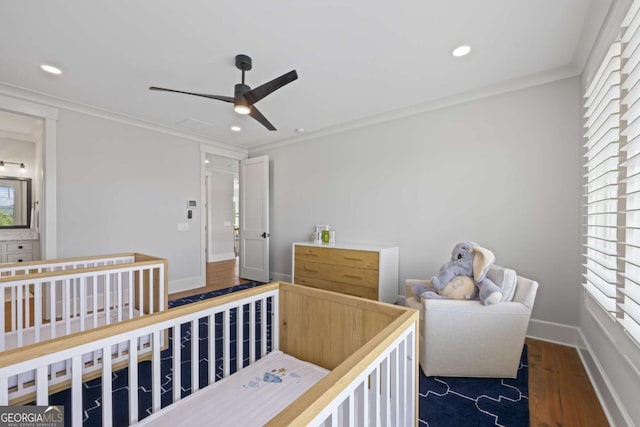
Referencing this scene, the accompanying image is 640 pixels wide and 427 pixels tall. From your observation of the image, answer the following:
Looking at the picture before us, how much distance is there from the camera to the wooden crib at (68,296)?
1837 millimetres

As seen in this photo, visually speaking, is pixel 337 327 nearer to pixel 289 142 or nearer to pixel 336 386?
pixel 336 386

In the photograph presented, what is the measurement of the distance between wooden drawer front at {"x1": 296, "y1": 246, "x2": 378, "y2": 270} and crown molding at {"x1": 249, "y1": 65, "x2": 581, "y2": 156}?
1719 millimetres

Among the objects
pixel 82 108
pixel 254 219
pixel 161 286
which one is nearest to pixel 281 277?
pixel 254 219

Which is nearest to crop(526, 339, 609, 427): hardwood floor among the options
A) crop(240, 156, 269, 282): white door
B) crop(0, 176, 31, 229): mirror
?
crop(240, 156, 269, 282): white door

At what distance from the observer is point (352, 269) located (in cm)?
338

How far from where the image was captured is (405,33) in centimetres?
200

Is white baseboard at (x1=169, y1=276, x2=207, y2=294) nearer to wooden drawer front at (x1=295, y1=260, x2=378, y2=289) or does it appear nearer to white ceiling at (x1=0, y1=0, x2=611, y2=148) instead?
wooden drawer front at (x1=295, y1=260, x2=378, y2=289)

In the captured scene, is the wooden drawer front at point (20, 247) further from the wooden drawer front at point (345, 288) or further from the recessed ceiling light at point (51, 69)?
the wooden drawer front at point (345, 288)

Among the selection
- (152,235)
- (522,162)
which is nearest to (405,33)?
(522,162)

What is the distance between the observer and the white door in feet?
15.6

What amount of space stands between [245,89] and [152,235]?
2844 millimetres

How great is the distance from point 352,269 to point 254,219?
2291 millimetres

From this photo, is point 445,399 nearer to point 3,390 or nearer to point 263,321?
point 263,321

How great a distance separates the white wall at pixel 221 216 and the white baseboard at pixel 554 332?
6294 millimetres
